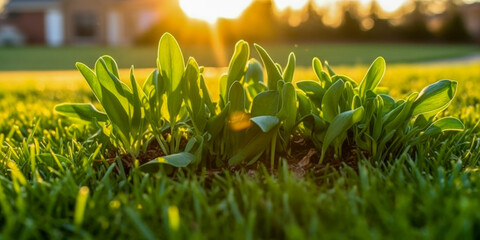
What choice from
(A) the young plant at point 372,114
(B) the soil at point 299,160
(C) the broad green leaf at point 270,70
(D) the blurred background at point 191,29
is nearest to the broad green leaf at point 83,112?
(B) the soil at point 299,160

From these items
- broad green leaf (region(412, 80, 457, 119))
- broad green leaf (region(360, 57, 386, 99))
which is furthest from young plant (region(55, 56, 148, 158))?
broad green leaf (region(412, 80, 457, 119))

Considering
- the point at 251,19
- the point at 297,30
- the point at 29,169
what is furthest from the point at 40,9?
the point at 29,169

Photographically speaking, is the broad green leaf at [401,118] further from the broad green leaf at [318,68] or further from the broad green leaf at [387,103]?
the broad green leaf at [318,68]

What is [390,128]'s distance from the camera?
71.7 inches

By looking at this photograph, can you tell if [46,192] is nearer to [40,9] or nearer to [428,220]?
[428,220]

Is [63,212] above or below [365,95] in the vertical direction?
below

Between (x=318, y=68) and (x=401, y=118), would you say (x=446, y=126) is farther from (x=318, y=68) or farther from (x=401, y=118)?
(x=318, y=68)

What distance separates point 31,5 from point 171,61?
34.7 metres

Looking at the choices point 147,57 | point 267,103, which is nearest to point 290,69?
point 267,103

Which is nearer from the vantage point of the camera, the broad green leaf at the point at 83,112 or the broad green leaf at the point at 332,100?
the broad green leaf at the point at 332,100

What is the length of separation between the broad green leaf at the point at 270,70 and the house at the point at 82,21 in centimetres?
3206

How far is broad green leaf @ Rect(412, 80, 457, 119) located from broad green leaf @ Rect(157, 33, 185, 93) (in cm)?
76

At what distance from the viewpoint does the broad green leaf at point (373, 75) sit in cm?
192

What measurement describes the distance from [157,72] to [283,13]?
38841 millimetres
